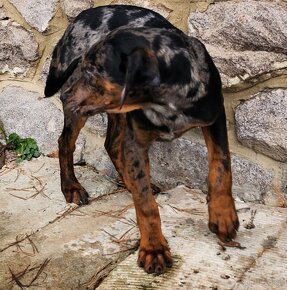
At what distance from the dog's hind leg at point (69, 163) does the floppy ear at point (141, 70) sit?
116 cm

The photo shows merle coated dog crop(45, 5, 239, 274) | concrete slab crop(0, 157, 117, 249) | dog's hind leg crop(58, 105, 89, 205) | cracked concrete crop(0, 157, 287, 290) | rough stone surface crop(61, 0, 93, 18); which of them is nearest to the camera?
merle coated dog crop(45, 5, 239, 274)

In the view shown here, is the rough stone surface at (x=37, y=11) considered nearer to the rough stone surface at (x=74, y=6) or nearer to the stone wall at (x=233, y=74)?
the stone wall at (x=233, y=74)

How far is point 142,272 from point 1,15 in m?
2.54

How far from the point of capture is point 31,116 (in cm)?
485

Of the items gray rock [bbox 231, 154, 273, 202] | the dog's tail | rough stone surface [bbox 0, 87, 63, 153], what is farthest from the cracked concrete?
the dog's tail

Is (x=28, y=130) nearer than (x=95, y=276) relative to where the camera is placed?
No

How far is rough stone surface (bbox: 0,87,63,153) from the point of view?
188 inches

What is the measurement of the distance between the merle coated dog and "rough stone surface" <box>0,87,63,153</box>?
3.71ft

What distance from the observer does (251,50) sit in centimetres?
367

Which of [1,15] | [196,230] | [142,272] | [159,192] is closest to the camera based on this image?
[142,272]

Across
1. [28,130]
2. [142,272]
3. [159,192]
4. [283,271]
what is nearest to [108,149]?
[159,192]

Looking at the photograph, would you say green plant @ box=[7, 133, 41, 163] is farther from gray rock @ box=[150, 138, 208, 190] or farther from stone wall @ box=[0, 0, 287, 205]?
gray rock @ box=[150, 138, 208, 190]

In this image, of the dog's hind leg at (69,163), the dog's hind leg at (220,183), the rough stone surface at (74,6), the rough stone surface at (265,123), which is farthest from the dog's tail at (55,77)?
the rough stone surface at (265,123)

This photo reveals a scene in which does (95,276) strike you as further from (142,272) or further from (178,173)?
(178,173)
